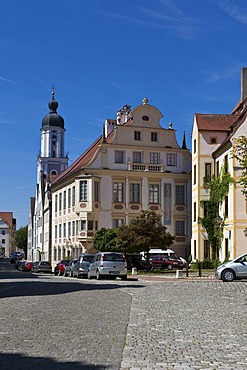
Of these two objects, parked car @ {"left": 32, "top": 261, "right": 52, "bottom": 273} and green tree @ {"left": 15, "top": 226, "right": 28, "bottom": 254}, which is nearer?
parked car @ {"left": 32, "top": 261, "right": 52, "bottom": 273}

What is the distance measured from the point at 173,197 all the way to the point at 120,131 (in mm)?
9291

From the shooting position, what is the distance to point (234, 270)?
33094mm

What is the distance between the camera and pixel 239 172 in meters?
48.1

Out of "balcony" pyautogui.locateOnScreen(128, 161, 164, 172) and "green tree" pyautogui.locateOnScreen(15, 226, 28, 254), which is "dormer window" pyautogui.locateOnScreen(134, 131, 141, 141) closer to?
"balcony" pyautogui.locateOnScreen(128, 161, 164, 172)

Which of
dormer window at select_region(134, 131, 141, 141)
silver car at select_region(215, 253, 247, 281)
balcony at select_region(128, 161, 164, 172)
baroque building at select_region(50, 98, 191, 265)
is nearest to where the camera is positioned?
silver car at select_region(215, 253, 247, 281)

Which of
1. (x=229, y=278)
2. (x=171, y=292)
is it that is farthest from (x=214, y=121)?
(x=171, y=292)

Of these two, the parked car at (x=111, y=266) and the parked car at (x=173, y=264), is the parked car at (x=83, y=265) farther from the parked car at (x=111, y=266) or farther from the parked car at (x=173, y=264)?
the parked car at (x=173, y=264)

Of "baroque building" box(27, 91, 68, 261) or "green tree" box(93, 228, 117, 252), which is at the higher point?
"baroque building" box(27, 91, 68, 261)

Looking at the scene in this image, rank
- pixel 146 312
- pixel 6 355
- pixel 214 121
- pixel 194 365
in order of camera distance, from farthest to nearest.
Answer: pixel 214 121 → pixel 146 312 → pixel 6 355 → pixel 194 365

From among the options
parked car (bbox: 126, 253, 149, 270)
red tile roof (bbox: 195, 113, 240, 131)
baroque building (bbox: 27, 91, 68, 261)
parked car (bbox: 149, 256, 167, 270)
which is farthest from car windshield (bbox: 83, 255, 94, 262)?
baroque building (bbox: 27, 91, 68, 261)

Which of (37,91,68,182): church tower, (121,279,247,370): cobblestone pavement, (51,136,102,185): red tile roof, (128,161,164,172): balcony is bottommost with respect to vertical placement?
(121,279,247,370): cobblestone pavement

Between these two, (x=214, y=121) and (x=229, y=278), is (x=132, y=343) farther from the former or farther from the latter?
(x=214, y=121)

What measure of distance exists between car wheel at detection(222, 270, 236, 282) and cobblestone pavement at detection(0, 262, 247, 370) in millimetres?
Answer: 11799

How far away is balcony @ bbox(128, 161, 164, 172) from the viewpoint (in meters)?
65.9
